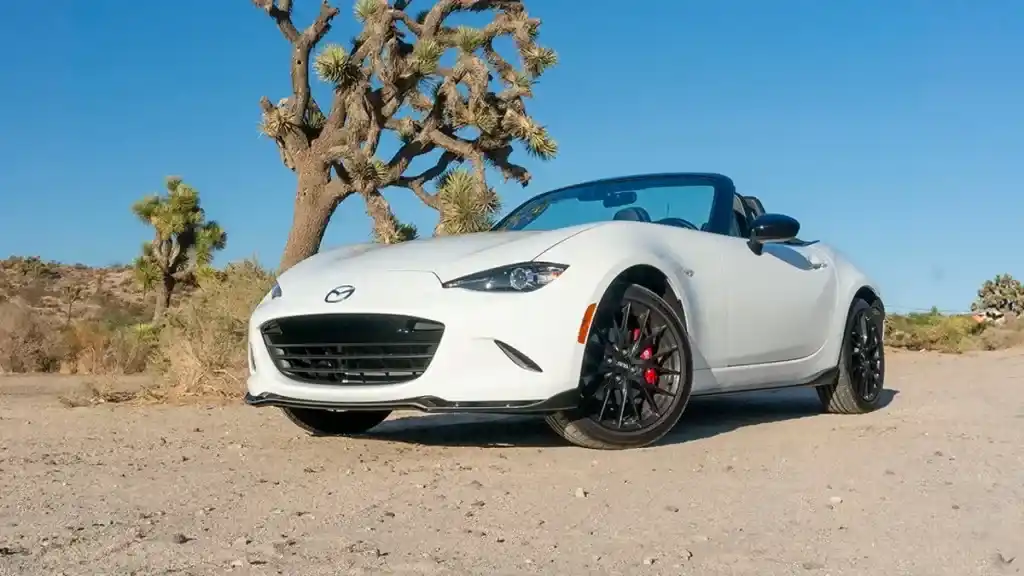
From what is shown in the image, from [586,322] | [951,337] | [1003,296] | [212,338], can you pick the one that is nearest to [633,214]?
[586,322]

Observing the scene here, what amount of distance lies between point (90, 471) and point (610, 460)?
2116 millimetres

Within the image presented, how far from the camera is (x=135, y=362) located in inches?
473

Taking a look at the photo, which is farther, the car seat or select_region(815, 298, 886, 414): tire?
select_region(815, 298, 886, 414): tire

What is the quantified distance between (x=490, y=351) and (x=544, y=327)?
0.79 feet

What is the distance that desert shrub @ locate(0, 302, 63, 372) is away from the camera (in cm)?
1276

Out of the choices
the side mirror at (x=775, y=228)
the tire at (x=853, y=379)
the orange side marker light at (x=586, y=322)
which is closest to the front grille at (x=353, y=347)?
the orange side marker light at (x=586, y=322)

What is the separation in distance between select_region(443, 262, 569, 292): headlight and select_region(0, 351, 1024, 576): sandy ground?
73 centimetres

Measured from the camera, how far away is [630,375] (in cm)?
460

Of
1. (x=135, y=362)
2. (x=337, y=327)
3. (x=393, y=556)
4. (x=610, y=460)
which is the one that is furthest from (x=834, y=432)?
(x=135, y=362)

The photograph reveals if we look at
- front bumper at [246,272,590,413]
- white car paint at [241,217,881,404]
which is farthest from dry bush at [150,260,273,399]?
front bumper at [246,272,590,413]

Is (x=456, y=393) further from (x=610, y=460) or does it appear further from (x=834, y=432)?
(x=834, y=432)

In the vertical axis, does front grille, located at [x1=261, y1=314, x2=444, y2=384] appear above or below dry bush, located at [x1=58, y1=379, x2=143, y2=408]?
above

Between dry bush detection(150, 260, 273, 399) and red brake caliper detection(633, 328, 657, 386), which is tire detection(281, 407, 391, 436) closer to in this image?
red brake caliper detection(633, 328, 657, 386)

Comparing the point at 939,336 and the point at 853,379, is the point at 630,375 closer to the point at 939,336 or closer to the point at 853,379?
the point at 853,379
